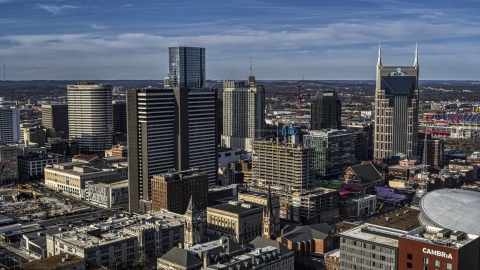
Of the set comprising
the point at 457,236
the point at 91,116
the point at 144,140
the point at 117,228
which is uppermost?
the point at 91,116

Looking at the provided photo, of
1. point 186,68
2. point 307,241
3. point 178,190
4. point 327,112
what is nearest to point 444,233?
point 307,241

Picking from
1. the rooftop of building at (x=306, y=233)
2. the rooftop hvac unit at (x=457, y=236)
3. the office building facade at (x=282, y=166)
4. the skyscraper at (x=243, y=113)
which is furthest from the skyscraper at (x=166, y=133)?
the rooftop hvac unit at (x=457, y=236)

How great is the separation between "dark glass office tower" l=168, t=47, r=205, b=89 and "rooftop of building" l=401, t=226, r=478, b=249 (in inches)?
2930

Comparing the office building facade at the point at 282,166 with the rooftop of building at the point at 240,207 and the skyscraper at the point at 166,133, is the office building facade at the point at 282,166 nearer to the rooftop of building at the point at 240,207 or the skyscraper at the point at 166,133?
the skyscraper at the point at 166,133

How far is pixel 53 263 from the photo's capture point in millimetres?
63250

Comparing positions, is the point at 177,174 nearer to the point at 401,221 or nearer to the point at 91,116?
the point at 401,221

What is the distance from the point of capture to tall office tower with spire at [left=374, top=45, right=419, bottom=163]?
154m

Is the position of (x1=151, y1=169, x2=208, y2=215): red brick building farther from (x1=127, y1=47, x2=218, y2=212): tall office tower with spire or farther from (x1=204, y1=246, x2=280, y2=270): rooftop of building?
(x1=204, y1=246, x2=280, y2=270): rooftop of building

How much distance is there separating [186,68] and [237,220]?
149ft

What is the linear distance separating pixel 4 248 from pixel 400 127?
109m

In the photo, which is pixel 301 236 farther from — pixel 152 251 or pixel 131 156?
pixel 131 156

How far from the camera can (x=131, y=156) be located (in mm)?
103250

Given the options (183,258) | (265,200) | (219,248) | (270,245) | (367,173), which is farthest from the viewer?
(367,173)

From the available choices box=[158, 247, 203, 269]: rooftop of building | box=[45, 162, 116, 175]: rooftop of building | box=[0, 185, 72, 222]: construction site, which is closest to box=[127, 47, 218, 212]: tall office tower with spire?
box=[0, 185, 72, 222]: construction site
